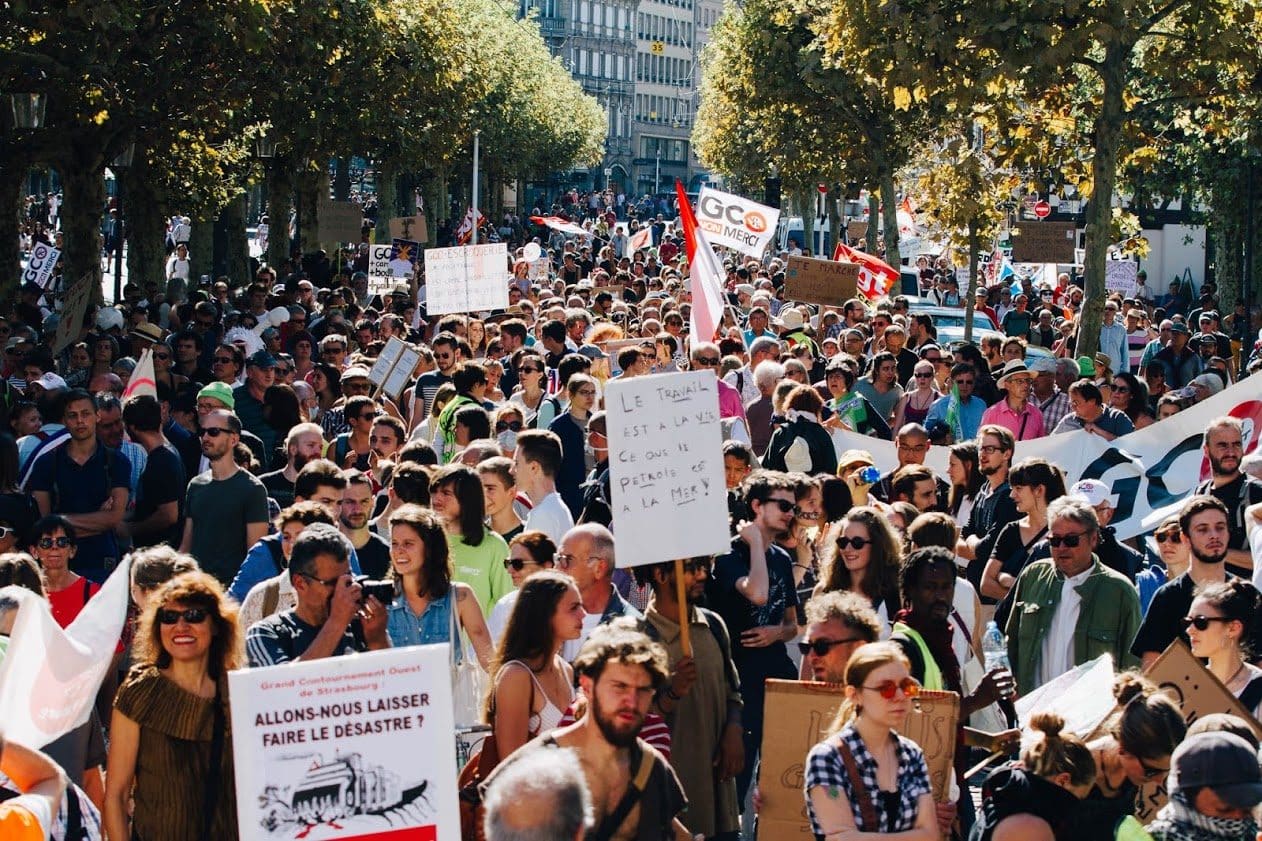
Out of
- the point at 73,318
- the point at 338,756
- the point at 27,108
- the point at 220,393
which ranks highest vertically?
the point at 27,108

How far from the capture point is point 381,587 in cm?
679

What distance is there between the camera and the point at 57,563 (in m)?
8.19

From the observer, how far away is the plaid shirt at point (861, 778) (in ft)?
18.1

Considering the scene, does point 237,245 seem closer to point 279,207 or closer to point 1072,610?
point 279,207

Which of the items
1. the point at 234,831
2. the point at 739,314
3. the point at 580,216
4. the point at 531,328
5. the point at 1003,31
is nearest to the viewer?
the point at 234,831

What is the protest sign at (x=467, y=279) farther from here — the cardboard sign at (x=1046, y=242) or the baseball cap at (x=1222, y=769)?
the baseball cap at (x=1222, y=769)

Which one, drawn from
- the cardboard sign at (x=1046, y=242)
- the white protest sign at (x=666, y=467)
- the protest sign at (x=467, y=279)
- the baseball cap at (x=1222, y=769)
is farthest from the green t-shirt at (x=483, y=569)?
the cardboard sign at (x=1046, y=242)

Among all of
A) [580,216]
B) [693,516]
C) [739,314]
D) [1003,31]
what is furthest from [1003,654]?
[580,216]

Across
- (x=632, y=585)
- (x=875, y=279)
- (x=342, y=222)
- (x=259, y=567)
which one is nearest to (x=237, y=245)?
(x=342, y=222)

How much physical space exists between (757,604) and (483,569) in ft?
3.70

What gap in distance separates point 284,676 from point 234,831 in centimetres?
79

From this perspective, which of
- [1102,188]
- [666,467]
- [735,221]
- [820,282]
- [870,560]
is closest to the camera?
[666,467]

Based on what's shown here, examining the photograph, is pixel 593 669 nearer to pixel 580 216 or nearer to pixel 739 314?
pixel 739 314

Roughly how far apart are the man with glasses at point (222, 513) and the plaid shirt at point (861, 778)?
424 cm
